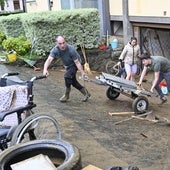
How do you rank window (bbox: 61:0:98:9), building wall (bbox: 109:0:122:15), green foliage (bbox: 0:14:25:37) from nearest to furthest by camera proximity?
building wall (bbox: 109:0:122:15), window (bbox: 61:0:98:9), green foliage (bbox: 0:14:25:37)

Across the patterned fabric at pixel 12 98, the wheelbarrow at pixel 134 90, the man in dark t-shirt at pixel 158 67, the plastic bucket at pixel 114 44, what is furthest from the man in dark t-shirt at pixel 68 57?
the plastic bucket at pixel 114 44

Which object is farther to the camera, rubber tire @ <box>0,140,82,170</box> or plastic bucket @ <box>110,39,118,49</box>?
plastic bucket @ <box>110,39,118,49</box>

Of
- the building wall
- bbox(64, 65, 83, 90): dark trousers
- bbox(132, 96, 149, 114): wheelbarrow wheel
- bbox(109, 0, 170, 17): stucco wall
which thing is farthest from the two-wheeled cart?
the building wall

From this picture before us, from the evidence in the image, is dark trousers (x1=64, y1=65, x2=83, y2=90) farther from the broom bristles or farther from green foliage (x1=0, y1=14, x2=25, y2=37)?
green foliage (x1=0, y1=14, x2=25, y2=37)

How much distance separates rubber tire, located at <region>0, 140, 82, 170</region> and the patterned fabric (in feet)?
4.95

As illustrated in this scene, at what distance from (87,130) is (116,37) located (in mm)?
11151

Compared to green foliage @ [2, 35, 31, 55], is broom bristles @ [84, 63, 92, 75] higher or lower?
lower

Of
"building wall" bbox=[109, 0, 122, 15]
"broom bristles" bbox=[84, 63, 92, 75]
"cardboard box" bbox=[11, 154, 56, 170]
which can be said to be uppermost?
"building wall" bbox=[109, 0, 122, 15]

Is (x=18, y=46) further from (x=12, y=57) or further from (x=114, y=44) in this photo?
(x=114, y=44)

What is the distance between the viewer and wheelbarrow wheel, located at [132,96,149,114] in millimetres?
9727

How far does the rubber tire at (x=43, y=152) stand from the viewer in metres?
3.97

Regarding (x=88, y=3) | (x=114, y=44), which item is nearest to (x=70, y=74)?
(x=114, y=44)

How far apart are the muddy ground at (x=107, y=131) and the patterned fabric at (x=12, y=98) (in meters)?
1.28

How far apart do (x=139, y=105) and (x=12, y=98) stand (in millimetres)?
4889
